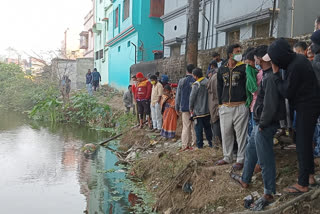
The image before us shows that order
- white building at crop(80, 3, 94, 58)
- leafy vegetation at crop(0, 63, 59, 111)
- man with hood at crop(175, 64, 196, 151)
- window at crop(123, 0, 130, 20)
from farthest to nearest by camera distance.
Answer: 1. white building at crop(80, 3, 94, 58)
2. window at crop(123, 0, 130, 20)
3. leafy vegetation at crop(0, 63, 59, 111)
4. man with hood at crop(175, 64, 196, 151)

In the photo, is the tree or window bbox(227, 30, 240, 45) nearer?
the tree

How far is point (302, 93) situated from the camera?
3527 mm

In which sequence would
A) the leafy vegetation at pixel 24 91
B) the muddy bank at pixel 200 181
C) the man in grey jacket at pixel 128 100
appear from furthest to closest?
the leafy vegetation at pixel 24 91 < the man in grey jacket at pixel 128 100 < the muddy bank at pixel 200 181

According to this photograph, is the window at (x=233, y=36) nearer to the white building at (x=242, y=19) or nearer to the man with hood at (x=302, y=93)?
the white building at (x=242, y=19)

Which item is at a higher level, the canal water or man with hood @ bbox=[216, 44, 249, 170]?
man with hood @ bbox=[216, 44, 249, 170]

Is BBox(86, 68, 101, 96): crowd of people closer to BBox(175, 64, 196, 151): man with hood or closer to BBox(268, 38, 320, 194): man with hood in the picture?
BBox(175, 64, 196, 151): man with hood

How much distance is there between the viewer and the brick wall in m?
7.65

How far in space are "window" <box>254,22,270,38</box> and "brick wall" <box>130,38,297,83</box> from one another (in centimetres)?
216

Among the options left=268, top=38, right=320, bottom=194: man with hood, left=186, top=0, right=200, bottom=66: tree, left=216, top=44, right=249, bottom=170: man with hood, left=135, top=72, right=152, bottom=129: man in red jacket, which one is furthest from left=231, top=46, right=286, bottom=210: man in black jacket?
left=135, top=72, right=152, bottom=129: man in red jacket

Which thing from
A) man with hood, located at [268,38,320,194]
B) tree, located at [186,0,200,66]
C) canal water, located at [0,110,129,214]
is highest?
tree, located at [186,0,200,66]

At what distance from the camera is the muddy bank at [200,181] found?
4203 mm

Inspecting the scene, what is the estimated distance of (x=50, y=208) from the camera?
5.55 meters

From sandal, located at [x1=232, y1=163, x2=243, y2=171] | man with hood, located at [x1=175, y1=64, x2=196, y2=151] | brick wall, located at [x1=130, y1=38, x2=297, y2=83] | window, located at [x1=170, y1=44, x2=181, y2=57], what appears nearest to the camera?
sandal, located at [x1=232, y1=163, x2=243, y2=171]

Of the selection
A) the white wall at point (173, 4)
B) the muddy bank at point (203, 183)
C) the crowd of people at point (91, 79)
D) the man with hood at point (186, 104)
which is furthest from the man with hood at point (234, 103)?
the crowd of people at point (91, 79)
